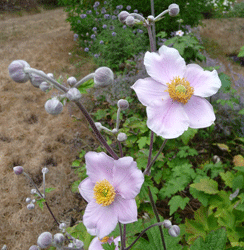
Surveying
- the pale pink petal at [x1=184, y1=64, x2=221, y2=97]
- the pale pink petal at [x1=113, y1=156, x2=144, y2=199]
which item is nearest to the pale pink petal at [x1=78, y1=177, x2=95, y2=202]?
the pale pink petal at [x1=113, y1=156, x2=144, y2=199]

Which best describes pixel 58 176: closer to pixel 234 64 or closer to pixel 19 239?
pixel 19 239

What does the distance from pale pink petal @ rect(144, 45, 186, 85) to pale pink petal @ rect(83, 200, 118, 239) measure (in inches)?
29.8

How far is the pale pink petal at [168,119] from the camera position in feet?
3.54

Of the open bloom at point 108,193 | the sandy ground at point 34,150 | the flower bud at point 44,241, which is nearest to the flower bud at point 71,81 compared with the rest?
the sandy ground at point 34,150

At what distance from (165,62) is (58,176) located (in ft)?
9.66

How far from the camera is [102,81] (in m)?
0.92

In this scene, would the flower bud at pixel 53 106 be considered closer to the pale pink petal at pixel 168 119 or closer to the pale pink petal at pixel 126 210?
the pale pink petal at pixel 168 119

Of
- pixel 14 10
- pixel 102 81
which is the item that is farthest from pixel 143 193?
pixel 14 10

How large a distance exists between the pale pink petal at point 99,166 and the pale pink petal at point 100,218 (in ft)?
0.45

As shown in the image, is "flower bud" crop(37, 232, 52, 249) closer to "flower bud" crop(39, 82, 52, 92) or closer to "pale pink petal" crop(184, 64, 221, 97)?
"flower bud" crop(39, 82, 52, 92)

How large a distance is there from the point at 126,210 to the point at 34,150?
3458 mm

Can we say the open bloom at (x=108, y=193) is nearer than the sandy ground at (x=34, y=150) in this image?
Yes

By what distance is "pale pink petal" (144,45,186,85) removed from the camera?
119 cm

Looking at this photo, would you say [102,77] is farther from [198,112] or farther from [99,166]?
[198,112]
